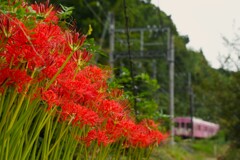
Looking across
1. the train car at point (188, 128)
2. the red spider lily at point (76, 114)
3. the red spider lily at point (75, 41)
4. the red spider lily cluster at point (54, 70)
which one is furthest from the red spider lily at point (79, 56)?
the train car at point (188, 128)

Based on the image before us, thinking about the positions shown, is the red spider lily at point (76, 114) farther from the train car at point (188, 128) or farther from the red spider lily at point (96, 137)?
the train car at point (188, 128)

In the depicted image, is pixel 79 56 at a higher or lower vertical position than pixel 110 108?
higher

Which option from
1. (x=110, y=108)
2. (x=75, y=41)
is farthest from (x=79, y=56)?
(x=110, y=108)

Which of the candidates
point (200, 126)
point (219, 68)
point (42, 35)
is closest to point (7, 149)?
point (42, 35)

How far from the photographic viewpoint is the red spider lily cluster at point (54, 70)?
238 cm

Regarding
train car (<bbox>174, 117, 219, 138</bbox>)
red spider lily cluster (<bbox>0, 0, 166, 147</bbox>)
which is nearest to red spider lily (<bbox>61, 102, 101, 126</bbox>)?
red spider lily cluster (<bbox>0, 0, 166, 147</bbox>)

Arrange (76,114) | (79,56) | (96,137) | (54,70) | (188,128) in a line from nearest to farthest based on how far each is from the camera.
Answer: (54,70) < (79,56) < (76,114) < (96,137) < (188,128)

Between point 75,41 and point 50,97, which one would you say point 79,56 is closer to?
point 75,41

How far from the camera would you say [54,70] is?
8.54 ft

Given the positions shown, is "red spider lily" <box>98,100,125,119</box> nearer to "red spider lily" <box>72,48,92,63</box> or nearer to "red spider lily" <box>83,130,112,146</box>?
"red spider lily" <box>83,130,112,146</box>

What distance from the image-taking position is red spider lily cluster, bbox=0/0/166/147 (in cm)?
238

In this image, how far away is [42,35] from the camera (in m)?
2.39

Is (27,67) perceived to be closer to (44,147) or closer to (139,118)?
(44,147)

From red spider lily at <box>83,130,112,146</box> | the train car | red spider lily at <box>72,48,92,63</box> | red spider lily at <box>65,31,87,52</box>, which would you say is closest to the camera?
red spider lily at <box>65,31,87,52</box>
